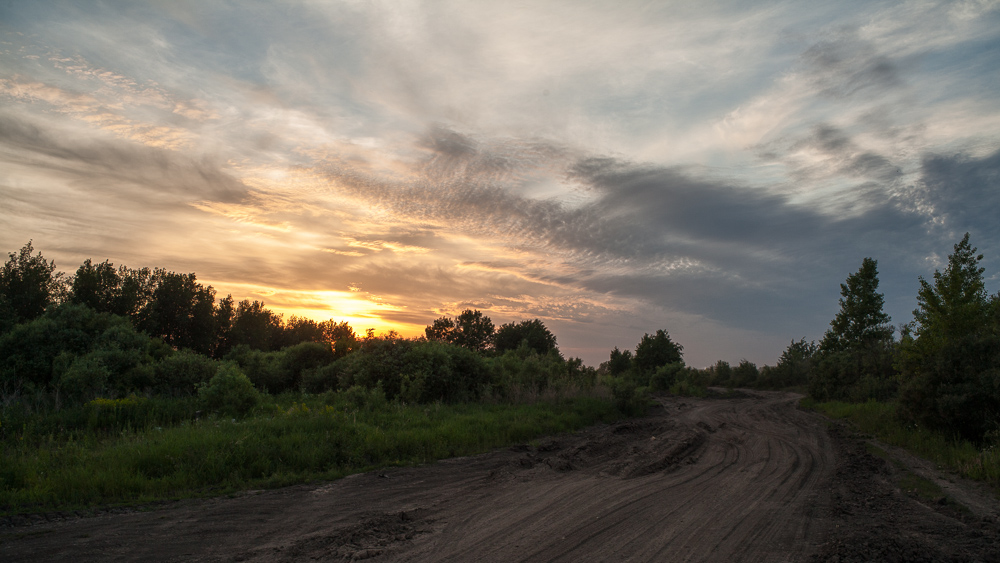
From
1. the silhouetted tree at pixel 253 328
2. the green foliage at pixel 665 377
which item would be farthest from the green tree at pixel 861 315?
the silhouetted tree at pixel 253 328

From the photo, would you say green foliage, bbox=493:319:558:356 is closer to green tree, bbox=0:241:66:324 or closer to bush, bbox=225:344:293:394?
bush, bbox=225:344:293:394

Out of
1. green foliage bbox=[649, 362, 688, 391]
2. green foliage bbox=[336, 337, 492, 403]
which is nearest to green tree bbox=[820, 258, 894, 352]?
green foliage bbox=[649, 362, 688, 391]

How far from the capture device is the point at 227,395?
1609cm

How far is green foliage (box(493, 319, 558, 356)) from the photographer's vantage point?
163 feet

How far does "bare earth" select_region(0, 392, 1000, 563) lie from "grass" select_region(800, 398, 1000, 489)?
86 centimetres

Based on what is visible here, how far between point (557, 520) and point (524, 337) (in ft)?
141

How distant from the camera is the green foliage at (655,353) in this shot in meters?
54.6

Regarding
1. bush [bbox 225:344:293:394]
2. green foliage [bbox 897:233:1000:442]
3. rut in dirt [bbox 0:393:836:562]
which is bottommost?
bush [bbox 225:344:293:394]

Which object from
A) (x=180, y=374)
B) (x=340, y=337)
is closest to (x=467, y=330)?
(x=340, y=337)

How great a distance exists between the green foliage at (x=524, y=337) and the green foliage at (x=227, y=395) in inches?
1343

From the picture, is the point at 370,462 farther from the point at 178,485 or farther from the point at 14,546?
the point at 14,546

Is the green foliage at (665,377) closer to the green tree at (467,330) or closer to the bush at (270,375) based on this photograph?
the green tree at (467,330)

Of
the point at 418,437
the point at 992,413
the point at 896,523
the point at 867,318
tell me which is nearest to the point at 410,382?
the point at 418,437

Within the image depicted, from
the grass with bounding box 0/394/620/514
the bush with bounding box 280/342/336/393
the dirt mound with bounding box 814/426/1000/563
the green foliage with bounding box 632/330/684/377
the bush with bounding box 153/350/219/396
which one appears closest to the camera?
the dirt mound with bounding box 814/426/1000/563
